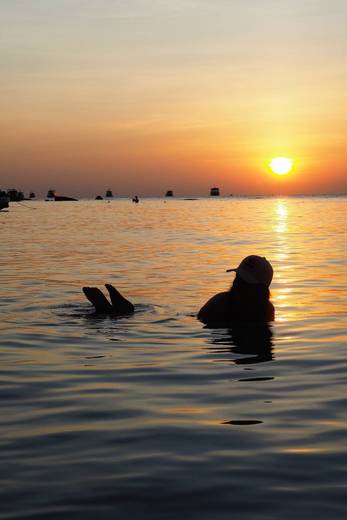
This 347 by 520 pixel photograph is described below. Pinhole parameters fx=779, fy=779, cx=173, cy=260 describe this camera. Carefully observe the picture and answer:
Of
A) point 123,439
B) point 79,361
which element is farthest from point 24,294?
point 123,439

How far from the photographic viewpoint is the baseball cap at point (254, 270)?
12.4 m

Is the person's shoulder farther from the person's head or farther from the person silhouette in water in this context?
the person's head

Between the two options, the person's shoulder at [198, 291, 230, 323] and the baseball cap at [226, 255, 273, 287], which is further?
the person's shoulder at [198, 291, 230, 323]

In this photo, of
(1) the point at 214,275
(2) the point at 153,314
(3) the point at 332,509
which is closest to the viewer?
(3) the point at 332,509

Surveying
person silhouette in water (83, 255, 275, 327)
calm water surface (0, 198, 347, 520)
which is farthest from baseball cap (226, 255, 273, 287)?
calm water surface (0, 198, 347, 520)

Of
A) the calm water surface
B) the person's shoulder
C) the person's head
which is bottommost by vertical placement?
the calm water surface

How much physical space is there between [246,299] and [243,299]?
0.05 meters

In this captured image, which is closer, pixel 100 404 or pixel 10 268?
pixel 100 404

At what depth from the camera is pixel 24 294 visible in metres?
20.8

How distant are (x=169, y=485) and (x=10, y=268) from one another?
2322cm

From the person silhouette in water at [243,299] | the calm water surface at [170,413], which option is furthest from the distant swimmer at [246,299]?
the calm water surface at [170,413]

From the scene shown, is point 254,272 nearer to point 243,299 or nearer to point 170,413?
point 243,299

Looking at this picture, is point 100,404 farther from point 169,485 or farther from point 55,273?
point 55,273

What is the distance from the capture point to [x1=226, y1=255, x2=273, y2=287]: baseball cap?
12414 millimetres
